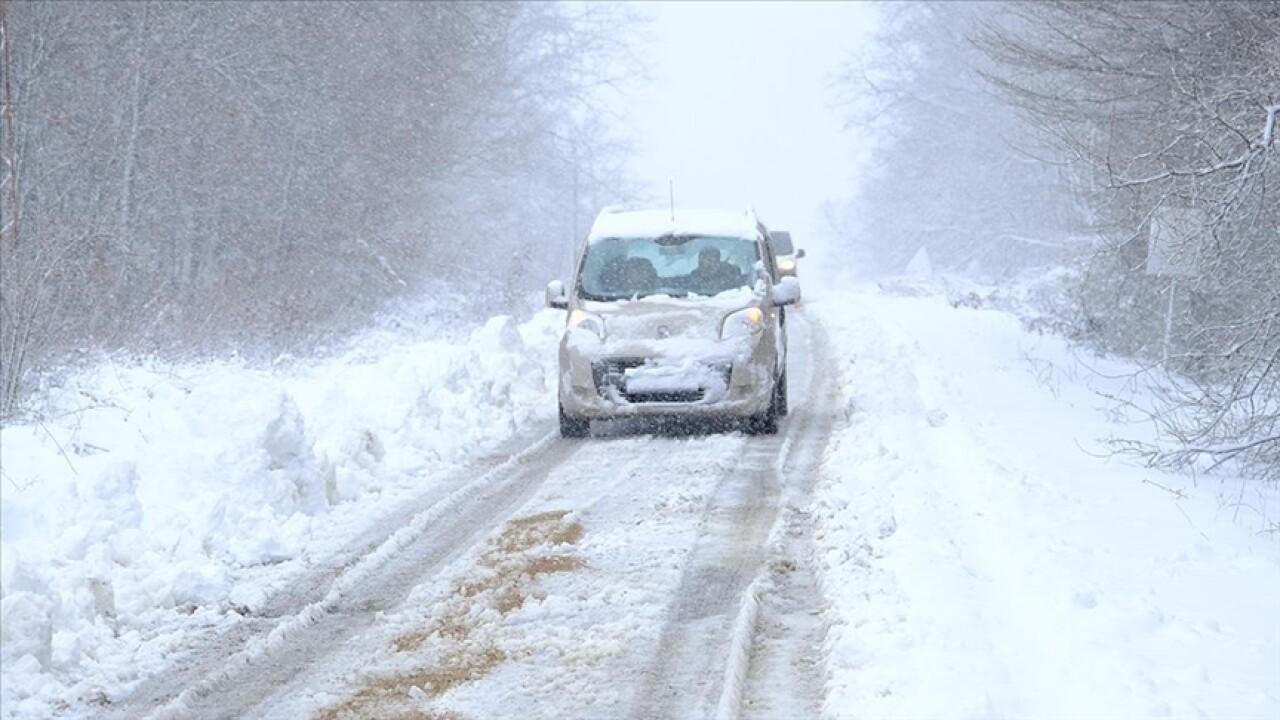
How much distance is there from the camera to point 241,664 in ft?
19.9

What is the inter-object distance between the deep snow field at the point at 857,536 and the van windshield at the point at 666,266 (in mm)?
1560

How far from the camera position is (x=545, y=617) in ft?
21.9

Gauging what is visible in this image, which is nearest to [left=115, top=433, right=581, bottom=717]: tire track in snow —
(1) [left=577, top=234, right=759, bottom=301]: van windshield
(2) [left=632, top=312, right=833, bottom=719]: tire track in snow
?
(2) [left=632, top=312, right=833, bottom=719]: tire track in snow

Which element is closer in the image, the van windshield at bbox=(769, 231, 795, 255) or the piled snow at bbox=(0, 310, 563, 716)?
the piled snow at bbox=(0, 310, 563, 716)

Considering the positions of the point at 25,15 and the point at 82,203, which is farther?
the point at 82,203

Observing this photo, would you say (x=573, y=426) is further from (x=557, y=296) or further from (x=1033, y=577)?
(x=1033, y=577)

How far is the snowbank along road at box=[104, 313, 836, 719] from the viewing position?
557 cm

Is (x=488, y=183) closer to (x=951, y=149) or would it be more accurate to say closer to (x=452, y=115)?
(x=452, y=115)

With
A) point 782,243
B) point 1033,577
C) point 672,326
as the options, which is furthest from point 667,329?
point 782,243

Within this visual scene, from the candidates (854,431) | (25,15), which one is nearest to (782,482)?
(854,431)

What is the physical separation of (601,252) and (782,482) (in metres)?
4.05

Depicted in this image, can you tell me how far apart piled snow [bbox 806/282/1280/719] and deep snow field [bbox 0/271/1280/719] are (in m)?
0.02

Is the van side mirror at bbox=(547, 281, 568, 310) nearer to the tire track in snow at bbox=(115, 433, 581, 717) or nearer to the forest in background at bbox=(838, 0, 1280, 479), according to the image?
the tire track in snow at bbox=(115, 433, 581, 717)

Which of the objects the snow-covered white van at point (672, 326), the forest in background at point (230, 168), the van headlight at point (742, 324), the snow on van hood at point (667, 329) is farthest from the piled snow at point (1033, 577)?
the forest in background at point (230, 168)
